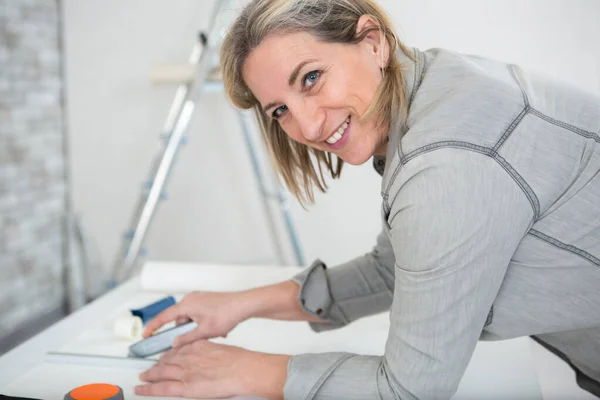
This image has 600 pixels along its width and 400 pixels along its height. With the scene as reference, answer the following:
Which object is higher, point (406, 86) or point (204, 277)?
point (406, 86)

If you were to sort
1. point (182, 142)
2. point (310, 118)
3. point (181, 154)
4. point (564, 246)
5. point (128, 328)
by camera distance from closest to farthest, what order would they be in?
point (564, 246) → point (310, 118) → point (128, 328) → point (182, 142) → point (181, 154)

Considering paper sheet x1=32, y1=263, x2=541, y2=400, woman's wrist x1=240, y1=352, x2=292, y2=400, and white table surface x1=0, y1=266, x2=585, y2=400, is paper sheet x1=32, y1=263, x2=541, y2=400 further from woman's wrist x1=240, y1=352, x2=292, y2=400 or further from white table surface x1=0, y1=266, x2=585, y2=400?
woman's wrist x1=240, y1=352, x2=292, y2=400

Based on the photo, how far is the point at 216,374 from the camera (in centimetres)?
100

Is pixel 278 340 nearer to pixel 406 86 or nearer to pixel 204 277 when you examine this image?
pixel 204 277

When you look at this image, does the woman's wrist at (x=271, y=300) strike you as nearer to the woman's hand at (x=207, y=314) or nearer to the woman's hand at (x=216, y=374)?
the woman's hand at (x=207, y=314)

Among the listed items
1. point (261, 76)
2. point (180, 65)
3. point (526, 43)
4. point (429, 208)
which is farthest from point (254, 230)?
point (429, 208)

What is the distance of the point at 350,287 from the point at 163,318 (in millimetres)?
383

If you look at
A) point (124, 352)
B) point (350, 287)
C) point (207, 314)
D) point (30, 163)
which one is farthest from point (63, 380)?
point (30, 163)

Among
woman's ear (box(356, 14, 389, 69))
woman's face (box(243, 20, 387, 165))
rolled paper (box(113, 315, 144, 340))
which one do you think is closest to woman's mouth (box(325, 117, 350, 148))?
woman's face (box(243, 20, 387, 165))

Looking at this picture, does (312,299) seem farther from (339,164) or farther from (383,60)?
(383,60)

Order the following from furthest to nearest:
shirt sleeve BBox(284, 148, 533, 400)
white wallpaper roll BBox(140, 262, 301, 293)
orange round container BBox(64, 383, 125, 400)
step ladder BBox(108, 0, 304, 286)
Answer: step ladder BBox(108, 0, 304, 286) < white wallpaper roll BBox(140, 262, 301, 293) < orange round container BBox(64, 383, 125, 400) < shirt sleeve BBox(284, 148, 533, 400)

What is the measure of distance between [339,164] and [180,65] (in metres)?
1.69

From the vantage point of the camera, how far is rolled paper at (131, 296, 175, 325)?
1388 millimetres

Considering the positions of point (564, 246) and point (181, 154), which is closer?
point (564, 246)
